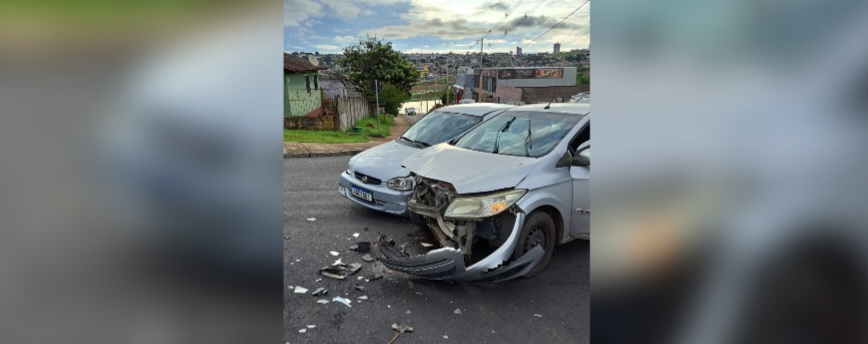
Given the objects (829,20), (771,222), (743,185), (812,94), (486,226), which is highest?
(829,20)

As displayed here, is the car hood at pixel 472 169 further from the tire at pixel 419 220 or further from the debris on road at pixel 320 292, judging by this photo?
the debris on road at pixel 320 292

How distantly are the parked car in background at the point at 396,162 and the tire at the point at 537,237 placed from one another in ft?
5.19

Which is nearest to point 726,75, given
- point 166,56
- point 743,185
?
point 743,185

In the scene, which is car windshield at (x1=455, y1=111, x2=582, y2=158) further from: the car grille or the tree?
the tree

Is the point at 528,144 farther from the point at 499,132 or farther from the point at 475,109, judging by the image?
the point at 475,109

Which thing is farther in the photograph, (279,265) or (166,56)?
(279,265)

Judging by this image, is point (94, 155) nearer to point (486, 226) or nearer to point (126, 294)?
point (126, 294)

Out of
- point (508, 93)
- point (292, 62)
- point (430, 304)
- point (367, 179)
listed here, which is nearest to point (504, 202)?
point (430, 304)

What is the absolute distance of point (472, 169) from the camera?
388 centimetres

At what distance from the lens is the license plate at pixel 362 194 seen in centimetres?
515

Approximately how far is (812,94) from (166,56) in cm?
177

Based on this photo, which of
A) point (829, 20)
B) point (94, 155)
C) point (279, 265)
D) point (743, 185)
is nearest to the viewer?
point (94, 155)

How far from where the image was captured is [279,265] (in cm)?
120

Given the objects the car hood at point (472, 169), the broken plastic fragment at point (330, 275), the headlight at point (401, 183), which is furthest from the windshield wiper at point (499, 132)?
the broken plastic fragment at point (330, 275)
